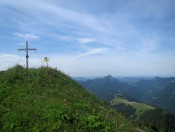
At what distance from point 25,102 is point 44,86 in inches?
177

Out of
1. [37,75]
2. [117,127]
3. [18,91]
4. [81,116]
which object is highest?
[37,75]

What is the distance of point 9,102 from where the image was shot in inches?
673

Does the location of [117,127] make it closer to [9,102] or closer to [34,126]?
[34,126]

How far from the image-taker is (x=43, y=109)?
15.3m

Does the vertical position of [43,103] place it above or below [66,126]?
above

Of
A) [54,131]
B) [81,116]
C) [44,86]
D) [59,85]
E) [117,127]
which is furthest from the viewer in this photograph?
[59,85]

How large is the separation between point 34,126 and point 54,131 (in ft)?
4.68

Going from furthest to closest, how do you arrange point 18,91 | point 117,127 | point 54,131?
point 18,91 < point 117,127 < point 54,131

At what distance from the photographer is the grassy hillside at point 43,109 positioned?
1403cm

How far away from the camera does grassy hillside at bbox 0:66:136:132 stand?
1403cm

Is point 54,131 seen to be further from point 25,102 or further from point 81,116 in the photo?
point 25,102

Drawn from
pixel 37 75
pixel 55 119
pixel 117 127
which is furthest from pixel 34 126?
pixel 37 75

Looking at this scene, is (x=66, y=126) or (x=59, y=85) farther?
(x=59, y=85)

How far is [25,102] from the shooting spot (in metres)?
16.9
